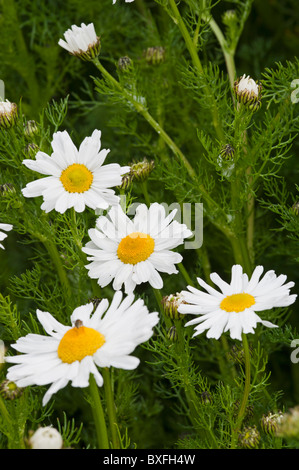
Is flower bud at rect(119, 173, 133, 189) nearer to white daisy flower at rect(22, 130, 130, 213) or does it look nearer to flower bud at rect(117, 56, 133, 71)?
white daisy flower at rect(22, 130, 130, 213)

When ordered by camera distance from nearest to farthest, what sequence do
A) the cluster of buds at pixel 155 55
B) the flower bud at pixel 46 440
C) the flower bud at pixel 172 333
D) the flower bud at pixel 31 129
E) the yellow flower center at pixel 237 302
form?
1. the flower bud at pixel 46 440
2. the yellow flower center at pixel 237 302
3. the flower bud at pixel 172 333
4. the flower bud at pixel 31 129
5. the cluster of buds at pixel 155 55

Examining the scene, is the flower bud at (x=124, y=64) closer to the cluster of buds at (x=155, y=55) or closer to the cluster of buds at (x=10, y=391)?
the cluster of buds at (x=155, y=55)

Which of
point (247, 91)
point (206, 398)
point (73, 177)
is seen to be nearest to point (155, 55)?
point (247, 91)

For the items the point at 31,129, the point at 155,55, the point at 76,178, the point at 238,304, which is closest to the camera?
the point at 238,304

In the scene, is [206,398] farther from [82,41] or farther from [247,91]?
[82,41]

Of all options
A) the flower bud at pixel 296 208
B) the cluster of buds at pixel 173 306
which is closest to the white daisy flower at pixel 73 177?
the cluster of buds at pixel 173 306

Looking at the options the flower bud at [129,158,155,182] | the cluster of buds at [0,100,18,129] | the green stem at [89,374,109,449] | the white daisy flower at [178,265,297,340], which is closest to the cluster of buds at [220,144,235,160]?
the flower bud at [129,158,155,182]
